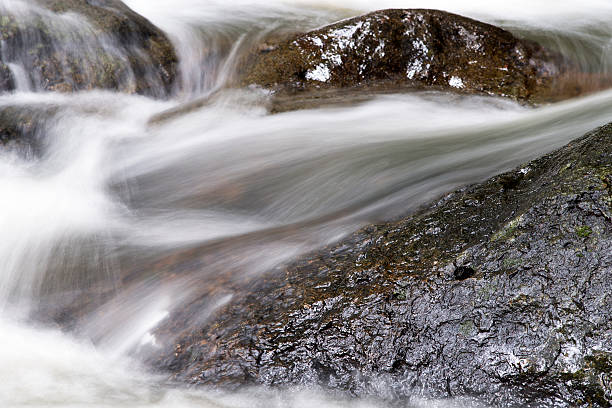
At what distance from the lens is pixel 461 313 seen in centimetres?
244

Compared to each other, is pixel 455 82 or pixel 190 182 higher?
pixel 455 82

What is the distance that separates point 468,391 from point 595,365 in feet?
1.67

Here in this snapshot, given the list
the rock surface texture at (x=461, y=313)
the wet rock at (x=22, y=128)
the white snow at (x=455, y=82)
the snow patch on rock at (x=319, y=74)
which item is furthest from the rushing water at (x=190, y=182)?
the snow patch on rock at (x=319, y=74)

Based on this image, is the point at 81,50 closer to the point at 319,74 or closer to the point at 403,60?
the point at 319,74

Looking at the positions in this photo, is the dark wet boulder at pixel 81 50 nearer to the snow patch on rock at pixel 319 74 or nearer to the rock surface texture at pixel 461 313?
the snow patch on rock at pixel 319 74

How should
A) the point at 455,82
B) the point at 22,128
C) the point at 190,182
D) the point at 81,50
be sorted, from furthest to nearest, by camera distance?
1. the point at 81,50
2. the point at 455,82
3. the point at 22,128
4. the point at 190,182

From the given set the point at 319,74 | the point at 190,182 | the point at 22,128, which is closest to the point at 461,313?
the point at 190,182

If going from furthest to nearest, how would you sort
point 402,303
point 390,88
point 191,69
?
1. point 191,69
2. point 390,88
3. point 402,303

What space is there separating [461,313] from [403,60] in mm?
4809

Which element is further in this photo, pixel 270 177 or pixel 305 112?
pixel 305 112

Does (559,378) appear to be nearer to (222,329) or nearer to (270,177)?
(222,329)

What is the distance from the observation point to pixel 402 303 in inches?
101

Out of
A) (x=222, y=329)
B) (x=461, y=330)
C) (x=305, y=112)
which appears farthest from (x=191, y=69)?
(x=461, y=330)

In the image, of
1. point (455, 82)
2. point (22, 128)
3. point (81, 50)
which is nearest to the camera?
point (22, 128)
